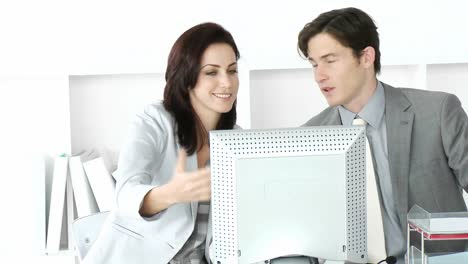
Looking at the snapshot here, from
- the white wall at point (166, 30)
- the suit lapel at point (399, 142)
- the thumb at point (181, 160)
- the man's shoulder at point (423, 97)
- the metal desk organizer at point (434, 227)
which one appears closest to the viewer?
the metal desk organizer at point (434, 227)

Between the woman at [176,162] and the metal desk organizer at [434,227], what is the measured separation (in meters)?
0.53

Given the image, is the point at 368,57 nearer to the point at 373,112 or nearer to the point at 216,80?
the point at 373,112

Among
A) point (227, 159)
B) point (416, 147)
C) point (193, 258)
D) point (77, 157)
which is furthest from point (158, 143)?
point (77, 157)

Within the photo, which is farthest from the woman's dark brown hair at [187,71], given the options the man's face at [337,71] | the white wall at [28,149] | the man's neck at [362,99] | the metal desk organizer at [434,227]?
the white wall at [28,149]

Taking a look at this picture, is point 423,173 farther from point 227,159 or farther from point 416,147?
point 227,159

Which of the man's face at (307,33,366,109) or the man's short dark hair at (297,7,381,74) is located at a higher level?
the man's short dark hair at (297,7,381,74)

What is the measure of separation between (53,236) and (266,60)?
1.25 meters

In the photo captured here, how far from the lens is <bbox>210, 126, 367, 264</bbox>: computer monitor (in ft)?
5.95

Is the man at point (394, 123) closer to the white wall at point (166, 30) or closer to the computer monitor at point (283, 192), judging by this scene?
the computer monitor at point (283, 192)

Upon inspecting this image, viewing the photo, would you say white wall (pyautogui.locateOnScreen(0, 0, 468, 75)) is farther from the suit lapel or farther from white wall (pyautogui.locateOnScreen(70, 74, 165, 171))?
the suit lapel

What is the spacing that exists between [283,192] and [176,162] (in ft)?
1.87

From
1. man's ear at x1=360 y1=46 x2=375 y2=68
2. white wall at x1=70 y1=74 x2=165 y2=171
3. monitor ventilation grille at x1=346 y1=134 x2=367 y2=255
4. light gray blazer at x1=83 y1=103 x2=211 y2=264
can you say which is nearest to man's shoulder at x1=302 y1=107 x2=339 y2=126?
man's ear at x1=360 y1=46 x2=375 y2=68

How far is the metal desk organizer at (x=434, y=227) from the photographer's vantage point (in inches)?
67.7

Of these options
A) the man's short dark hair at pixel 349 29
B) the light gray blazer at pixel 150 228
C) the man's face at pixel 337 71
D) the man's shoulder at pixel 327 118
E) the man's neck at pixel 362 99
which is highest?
the man's short dark hair at pixel 349 29
